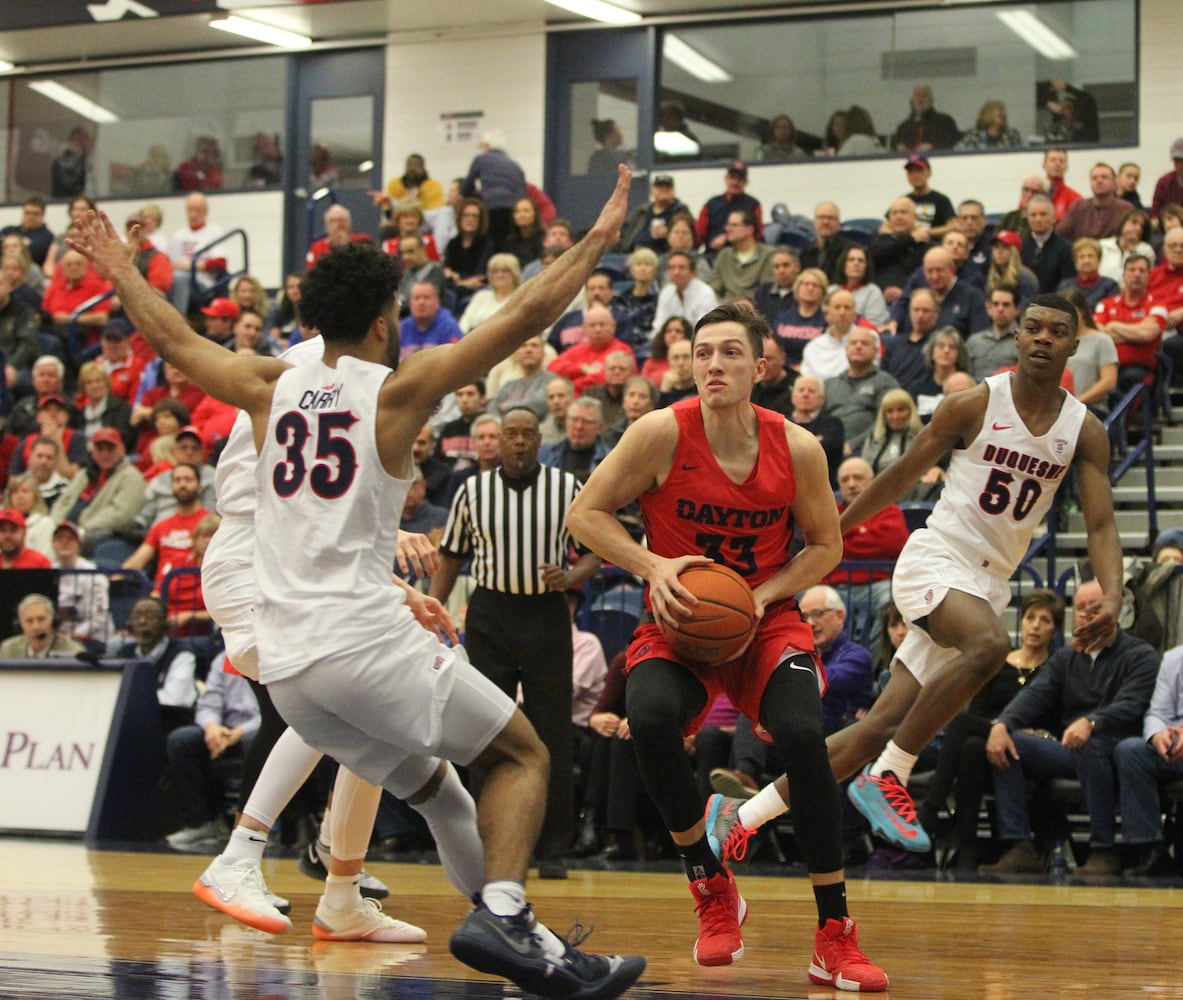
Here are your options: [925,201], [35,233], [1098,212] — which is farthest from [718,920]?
[35,233]

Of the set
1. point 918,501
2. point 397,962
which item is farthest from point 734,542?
point 918,501

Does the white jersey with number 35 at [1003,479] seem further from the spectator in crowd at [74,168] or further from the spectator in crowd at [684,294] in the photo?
the spectator in crowd at [74,168]

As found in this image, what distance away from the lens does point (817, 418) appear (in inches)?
466

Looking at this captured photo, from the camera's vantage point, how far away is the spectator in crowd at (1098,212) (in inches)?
573

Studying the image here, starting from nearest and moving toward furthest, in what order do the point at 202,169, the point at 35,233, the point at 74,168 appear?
the point at 35,233, the point at 202,169, the point at 74,168

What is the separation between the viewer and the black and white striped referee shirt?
9102mm

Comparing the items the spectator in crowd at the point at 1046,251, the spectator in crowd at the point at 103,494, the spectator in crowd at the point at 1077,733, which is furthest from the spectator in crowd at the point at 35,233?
the spectator in crowd at the point at 1077,733

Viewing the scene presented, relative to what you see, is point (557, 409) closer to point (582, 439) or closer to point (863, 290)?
point (582, 439)

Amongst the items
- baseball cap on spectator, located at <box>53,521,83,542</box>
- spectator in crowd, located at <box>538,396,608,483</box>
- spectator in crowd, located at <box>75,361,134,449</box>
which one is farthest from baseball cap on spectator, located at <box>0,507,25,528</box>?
spectator in crowd, located at <box>538,396,608,483</box>

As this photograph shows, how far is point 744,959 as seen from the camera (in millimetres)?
5602

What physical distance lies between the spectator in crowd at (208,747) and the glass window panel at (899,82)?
10.1m

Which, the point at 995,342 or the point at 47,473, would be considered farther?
the point at 47,473

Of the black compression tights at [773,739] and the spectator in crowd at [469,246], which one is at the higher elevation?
the spectator in crowd at [469,246]

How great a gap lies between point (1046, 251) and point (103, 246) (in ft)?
33.2
